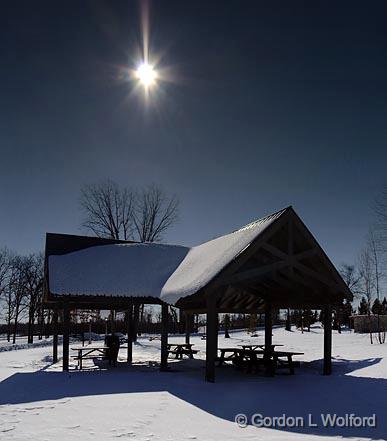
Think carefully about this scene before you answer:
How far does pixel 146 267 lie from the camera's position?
17.4 m

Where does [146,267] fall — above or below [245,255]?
below

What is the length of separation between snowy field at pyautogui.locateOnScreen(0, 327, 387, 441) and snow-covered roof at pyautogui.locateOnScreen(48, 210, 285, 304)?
2546mm

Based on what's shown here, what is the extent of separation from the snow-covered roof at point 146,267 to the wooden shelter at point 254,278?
0.21 feet

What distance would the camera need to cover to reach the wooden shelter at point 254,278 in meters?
12.3

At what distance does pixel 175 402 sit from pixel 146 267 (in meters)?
8.30

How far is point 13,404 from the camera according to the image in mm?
8977

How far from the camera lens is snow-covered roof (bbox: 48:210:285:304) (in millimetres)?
13172

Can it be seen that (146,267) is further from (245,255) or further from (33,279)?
(33,279)

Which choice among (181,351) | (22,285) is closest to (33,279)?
(22,285)

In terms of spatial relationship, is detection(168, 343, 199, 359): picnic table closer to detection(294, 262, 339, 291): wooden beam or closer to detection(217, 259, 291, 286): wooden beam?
detection(217, 259, 291, 286): wooden beam

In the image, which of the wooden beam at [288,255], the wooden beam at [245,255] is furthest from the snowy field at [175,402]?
the wooden beam at [288,255]

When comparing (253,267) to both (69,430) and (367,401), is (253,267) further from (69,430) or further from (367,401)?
(69,430)

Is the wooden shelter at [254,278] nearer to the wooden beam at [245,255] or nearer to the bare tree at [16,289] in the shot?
the wooden beam at [245,255]

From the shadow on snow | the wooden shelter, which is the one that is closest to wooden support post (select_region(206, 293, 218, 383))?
the wooden shelter
